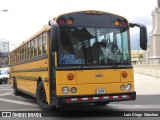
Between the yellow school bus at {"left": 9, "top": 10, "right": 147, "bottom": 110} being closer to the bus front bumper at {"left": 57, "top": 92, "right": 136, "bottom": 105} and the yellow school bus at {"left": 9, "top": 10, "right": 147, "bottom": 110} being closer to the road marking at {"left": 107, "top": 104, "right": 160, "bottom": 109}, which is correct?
the bus front bumper at {"left": 57, "top": 92, "right": 136, "bottom": 105}

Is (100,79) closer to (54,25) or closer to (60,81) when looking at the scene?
(60,81)

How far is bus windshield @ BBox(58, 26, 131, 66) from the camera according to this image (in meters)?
11.4

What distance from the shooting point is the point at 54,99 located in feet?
38.1

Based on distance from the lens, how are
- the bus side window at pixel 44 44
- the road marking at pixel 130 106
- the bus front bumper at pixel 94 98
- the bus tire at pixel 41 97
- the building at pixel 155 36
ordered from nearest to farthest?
the bus front bumper at pixel 94 98 → the bus side window at pixel 44 44 → the bus tire at pixel 41 97 → the road marking at pixel 130 106 → the building at pixel 155 36

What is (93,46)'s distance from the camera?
1156cm

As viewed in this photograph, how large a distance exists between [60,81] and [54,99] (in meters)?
0.78

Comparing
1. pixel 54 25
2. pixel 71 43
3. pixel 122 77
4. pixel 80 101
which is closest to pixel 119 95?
pixel 122 77

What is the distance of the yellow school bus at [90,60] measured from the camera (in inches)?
440

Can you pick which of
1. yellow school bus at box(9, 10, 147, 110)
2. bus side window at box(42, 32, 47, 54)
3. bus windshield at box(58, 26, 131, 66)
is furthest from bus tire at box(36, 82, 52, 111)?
bus windshield at box(58, 26, 131, 66)

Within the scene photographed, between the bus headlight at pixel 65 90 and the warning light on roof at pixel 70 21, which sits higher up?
the warning light on roof at pixel 70 21

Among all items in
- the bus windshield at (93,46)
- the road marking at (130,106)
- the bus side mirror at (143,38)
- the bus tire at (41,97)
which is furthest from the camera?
the road marking at (130,106)

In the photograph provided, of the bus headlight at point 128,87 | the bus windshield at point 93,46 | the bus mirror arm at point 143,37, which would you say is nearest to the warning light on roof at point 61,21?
the bus windshield at point 93,46

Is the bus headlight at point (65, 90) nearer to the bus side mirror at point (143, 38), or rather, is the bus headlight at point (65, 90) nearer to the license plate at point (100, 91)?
the license plate at point (100, 91)

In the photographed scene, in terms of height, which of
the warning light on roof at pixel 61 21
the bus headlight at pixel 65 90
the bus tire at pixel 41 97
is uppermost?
the warning light on roof at pixel 61 21
